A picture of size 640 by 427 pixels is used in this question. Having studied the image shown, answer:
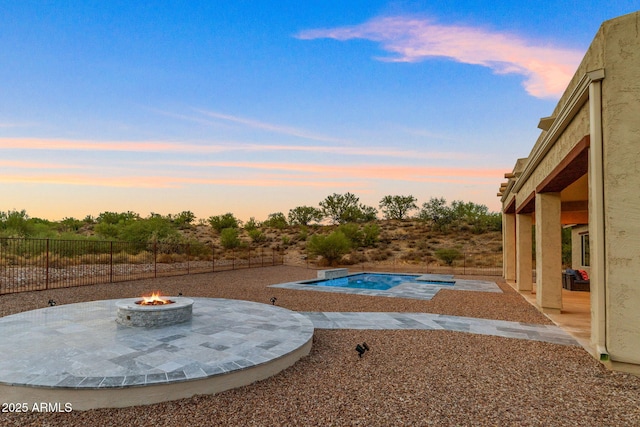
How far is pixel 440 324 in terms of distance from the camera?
7.33m

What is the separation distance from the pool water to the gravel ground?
907 centimetres

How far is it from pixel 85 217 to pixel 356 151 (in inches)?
2097

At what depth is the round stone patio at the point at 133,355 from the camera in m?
3.43

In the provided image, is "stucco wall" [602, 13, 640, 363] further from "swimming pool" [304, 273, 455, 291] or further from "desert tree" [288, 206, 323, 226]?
"desert tree" [288, 206, 323, 226]

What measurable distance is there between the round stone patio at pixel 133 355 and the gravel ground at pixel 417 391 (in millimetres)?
148

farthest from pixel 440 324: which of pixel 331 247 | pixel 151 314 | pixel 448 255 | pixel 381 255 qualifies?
pixel 381 255

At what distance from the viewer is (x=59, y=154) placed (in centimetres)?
1567

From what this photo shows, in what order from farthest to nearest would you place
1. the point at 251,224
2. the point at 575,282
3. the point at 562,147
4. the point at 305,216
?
the point at 305,216
the point at 251,224
the point at 575,282
the point at 562,147

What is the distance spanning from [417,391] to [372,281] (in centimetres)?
1326

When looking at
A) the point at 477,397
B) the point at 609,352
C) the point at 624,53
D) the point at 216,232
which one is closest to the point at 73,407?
the point at 477,397

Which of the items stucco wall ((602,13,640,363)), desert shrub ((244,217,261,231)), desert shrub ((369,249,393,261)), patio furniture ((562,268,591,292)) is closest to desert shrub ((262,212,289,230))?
desert shrub ((244,217,261,231))

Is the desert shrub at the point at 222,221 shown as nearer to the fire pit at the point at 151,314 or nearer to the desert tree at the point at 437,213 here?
the desert tree at the point at 437,213

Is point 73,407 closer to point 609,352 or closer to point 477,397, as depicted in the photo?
point 477,397

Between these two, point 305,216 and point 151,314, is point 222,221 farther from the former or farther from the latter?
point 151,314
